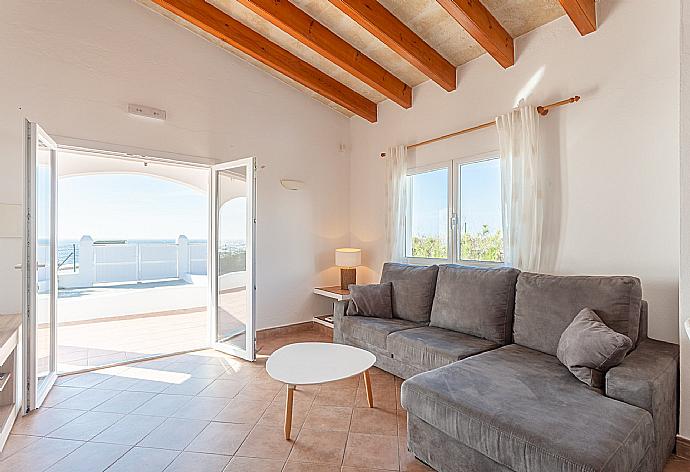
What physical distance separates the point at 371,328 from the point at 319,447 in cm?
129

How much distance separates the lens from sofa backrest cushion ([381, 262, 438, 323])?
3.52 m

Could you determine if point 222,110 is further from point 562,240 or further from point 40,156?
point 562,240

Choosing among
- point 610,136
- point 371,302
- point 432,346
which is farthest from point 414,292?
point 610,136

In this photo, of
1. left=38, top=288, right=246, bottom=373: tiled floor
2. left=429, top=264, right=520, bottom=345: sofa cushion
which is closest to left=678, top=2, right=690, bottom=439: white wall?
left=429, top=264, right=520, bottom=345: sofa cushion

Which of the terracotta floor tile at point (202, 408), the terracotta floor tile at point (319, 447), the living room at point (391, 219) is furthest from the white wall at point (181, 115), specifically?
the terracotta floor tile at point (319, 447)

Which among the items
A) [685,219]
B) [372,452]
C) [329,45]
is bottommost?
[372,452]

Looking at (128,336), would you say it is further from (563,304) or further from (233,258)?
(563,304)

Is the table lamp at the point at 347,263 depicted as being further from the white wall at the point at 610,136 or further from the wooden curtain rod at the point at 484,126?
the white wall at the point at 610,136

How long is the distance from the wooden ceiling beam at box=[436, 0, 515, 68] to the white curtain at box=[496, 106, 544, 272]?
1.70 feet

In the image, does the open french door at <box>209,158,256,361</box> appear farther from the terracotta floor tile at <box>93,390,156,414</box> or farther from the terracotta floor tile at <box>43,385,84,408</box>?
the terracotta floor tile at <box>43,385,84,408</box>

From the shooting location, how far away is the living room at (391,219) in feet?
6.68

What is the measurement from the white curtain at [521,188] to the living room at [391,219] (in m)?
0.02

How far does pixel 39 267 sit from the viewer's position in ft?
9.41

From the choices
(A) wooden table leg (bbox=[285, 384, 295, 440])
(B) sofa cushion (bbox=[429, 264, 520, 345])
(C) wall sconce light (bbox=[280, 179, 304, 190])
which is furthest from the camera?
(C) wall sconce light (bbox=[280, 179, 304, 190])
